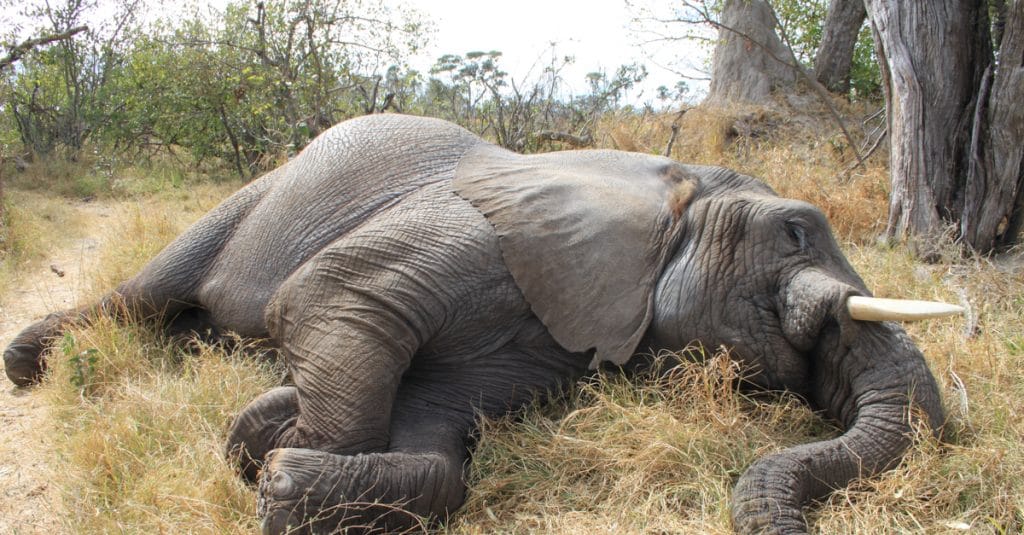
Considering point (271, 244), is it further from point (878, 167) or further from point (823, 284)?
point (878, 167)

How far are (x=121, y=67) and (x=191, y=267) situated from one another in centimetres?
1324

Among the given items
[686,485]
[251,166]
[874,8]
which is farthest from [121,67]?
[686,485]

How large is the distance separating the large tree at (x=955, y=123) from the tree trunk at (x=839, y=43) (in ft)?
17.7

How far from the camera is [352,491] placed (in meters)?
2.83

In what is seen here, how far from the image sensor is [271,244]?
3.92 meters

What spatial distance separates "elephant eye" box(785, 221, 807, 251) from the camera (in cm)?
318

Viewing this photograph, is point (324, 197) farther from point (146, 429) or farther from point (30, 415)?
point (30, 415)

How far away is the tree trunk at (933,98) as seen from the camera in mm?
5371

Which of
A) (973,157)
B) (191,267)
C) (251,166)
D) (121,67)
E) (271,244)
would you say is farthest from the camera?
(121,67)

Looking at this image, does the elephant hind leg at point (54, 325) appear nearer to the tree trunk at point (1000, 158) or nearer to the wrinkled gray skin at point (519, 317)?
the wrinkled gray skin at point (519, 317)

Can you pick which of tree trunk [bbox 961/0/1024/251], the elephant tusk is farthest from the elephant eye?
tree trunk [bbox 961/0/1024/251]

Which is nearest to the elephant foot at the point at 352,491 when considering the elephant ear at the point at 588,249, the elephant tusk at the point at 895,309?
the elephant ear at the point at 588,249

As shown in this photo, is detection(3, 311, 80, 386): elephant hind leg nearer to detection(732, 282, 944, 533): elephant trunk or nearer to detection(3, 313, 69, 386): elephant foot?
detection(3, 313, 69, 386): elephant foot

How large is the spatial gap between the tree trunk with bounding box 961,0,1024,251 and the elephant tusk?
296cm
